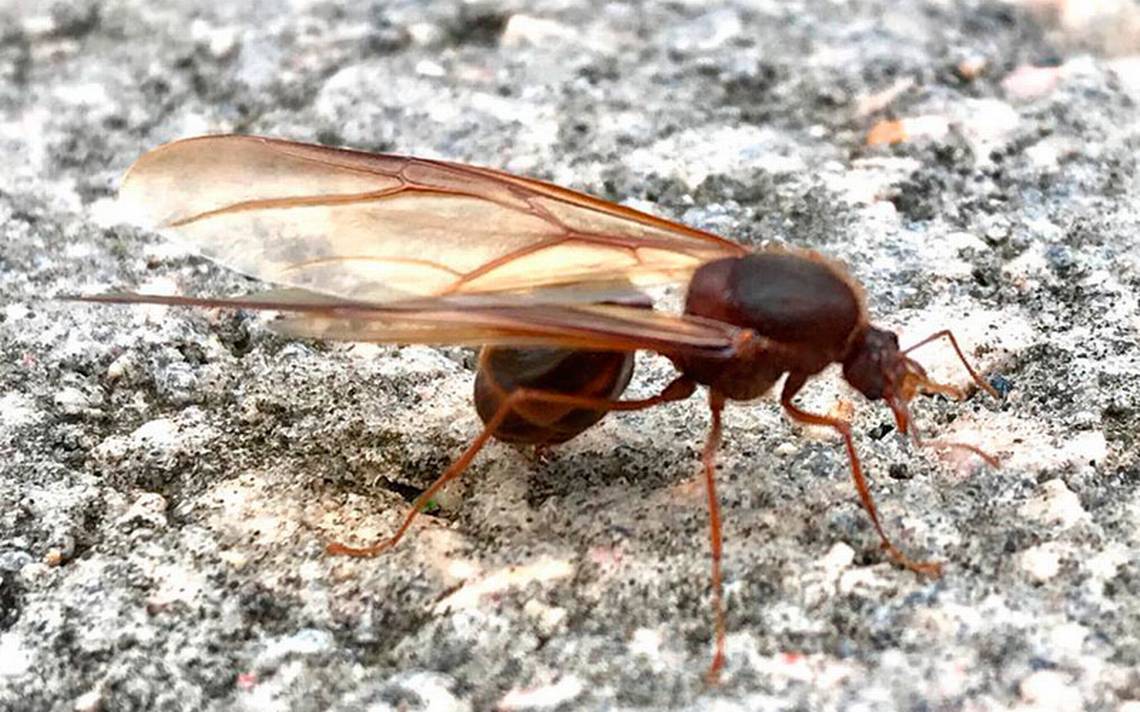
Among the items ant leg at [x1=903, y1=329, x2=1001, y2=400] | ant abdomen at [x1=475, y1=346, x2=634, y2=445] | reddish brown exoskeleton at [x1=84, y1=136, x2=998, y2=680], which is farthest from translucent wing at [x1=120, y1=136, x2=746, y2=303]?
ant leg at [x1=903, y1=329, x2=1001, y2=400]

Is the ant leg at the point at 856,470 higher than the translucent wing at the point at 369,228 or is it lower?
lower

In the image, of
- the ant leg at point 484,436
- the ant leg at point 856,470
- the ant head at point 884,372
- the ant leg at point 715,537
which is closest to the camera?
the ant leg at point 715,537

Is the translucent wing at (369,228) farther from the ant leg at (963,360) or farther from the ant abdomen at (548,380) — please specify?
the ant leg at (963,360)

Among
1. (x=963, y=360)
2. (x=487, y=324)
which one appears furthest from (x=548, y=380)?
(x=963, y=360)

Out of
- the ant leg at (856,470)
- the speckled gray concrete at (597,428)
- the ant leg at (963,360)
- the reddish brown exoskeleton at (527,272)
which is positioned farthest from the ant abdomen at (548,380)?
the ant leg at (963,360)

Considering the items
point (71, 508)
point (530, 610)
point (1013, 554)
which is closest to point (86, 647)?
point (71, 508)

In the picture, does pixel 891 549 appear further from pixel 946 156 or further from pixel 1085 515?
pixel 946 156
